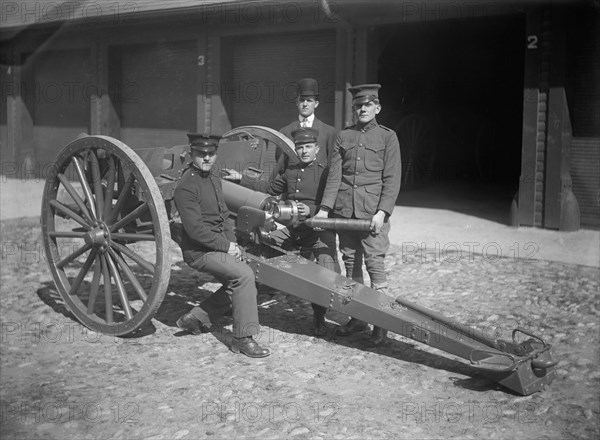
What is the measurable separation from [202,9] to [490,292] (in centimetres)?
639

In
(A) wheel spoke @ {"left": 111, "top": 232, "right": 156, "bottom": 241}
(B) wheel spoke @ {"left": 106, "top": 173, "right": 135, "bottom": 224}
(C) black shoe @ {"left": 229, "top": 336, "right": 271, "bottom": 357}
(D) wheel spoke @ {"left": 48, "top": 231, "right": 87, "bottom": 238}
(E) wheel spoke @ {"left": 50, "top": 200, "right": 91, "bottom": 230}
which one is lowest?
(C) black shoe @ {"left": 229, "top": 336, "right": 271, "bottom": 357}

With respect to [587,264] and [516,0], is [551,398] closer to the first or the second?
[587,264]

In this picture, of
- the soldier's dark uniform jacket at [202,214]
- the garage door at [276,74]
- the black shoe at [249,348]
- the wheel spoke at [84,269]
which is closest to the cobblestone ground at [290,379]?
the black shoe at [249,348]

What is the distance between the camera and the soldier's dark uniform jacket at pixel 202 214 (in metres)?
4.99

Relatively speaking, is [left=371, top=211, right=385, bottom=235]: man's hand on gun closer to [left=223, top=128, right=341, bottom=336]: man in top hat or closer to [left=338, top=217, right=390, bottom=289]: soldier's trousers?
[left=338, top=217, right=390, bottom=289]: soldier's trousers

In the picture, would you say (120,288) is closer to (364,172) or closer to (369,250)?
(369,250)

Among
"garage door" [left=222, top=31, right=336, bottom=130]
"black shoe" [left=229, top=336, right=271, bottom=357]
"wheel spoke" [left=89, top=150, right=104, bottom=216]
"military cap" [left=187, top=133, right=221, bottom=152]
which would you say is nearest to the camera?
"black shoe" [left=229, top=336, right=271, bottom=357]

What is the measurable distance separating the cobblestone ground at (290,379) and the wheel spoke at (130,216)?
793 mm

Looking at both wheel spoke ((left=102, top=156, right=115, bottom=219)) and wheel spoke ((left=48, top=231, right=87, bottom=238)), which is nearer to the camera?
wheel spoke ((left=102, top=156, right=115, bottom=219))

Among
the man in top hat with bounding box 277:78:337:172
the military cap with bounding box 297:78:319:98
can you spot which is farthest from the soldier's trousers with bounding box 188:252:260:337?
the military cap with bounding box 297:78:319:98

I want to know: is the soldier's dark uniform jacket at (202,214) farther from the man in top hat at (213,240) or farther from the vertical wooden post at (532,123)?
the vertical wooden post at (532,123)

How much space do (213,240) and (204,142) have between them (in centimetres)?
65

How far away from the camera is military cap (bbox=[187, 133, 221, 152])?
5.07 meters

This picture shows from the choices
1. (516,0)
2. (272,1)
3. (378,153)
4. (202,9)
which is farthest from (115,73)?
(378,153)
